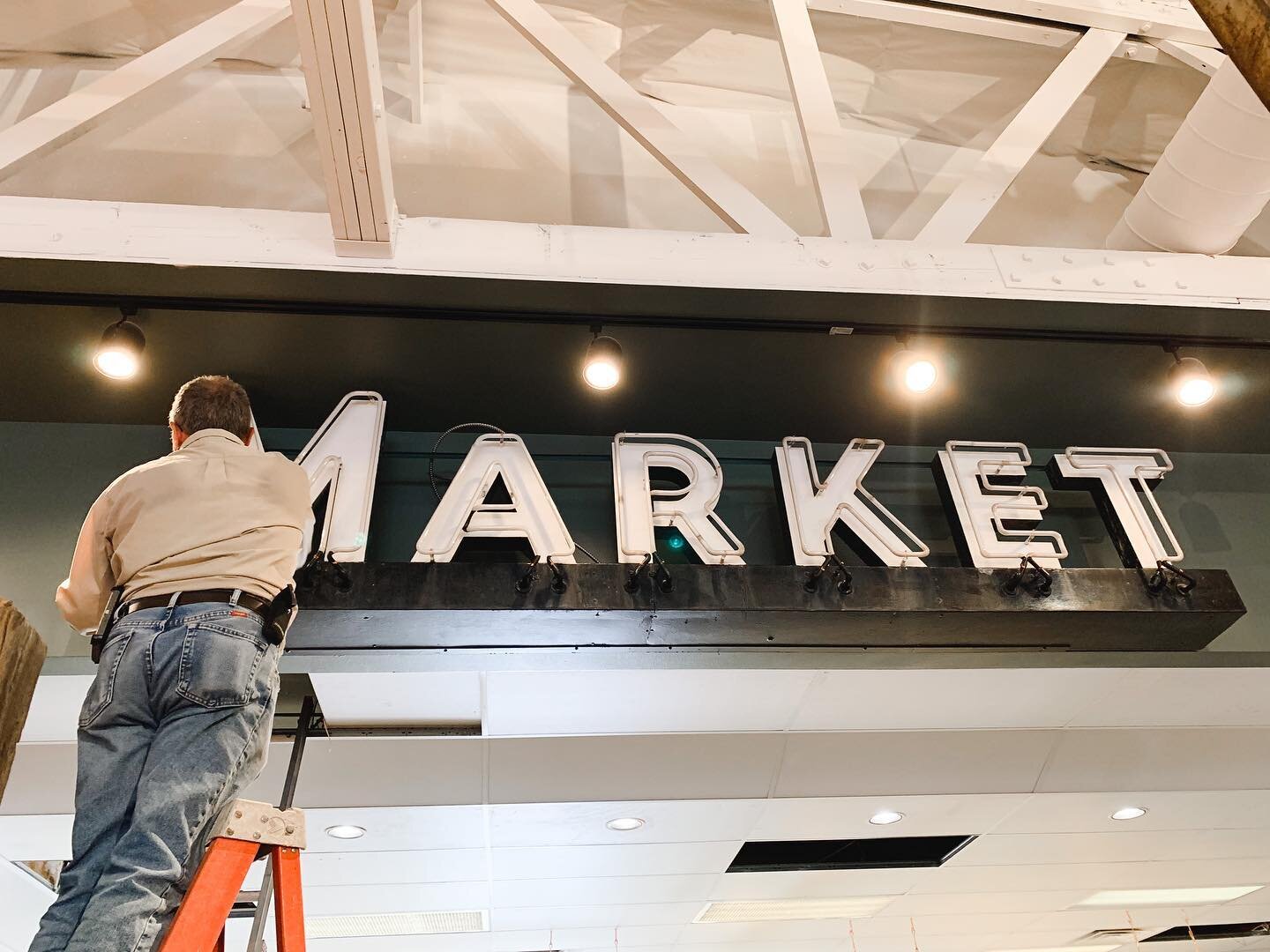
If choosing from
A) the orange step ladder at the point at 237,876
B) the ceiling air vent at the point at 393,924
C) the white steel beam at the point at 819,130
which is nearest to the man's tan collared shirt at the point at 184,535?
the orange step ladder at the point at 237,876

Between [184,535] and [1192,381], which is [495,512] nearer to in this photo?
[184,535]

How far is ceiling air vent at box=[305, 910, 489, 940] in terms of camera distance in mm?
6074

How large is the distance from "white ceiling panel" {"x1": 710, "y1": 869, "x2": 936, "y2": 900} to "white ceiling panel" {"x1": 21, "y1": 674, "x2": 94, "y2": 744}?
385 cm

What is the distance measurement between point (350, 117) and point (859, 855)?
5.46 m

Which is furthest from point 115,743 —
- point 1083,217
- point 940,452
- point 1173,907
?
point 1173,907

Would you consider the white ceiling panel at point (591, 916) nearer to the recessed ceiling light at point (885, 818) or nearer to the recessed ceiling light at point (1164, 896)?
the recessed ceiling light at point (885, 818)

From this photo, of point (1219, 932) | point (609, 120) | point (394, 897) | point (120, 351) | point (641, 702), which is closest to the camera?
point (120, 351)

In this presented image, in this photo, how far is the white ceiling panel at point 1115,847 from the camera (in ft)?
18.2

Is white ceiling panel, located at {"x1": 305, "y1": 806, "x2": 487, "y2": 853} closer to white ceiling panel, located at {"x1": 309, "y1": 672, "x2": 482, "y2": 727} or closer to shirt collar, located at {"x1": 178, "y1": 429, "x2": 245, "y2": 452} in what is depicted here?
white ceiling panel, located at {"x1": 309, "y1": 672, "x2": 482, "y2": 727}

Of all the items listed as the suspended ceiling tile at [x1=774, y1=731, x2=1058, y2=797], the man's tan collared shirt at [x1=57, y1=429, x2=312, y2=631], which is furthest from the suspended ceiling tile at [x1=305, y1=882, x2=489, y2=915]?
the man's tan collared shirt at [x1=57, y1=429, x2=312, y2=631]

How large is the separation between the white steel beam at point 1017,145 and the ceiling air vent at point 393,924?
5321 millimetres

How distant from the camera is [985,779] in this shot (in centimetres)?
464

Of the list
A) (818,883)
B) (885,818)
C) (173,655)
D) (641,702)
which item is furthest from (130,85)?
(818,883)

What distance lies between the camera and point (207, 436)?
232cm
